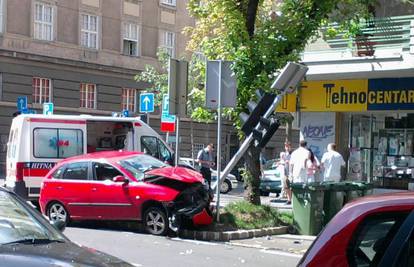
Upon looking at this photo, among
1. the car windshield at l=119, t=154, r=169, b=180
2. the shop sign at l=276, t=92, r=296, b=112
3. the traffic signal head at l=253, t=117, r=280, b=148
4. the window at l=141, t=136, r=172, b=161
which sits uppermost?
the shop sign at l=276, t=92, r=296, b=112

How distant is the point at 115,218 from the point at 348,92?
29.6 feet

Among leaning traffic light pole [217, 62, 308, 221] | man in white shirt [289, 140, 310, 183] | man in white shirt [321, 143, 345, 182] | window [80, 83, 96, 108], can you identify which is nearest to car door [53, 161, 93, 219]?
leaning traffic light pole [217, 62, 308, 221]

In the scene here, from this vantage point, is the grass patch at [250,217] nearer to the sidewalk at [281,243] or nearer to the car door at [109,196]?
the sidewalk at [281,243]

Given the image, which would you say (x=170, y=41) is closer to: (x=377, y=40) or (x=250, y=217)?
(x=377, y=40)

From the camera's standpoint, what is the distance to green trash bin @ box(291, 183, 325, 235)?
1235 cm

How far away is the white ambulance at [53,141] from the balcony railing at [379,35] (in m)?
6.08

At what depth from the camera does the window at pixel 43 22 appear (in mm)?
32625

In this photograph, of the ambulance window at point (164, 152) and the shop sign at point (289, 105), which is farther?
the shop sign at point (289, 105)

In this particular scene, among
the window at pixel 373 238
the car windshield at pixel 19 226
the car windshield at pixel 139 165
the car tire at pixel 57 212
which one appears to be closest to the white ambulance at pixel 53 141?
the car tire at pixel 57 212

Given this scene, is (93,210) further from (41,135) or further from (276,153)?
(276,153)

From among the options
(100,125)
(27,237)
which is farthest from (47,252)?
(100,125)

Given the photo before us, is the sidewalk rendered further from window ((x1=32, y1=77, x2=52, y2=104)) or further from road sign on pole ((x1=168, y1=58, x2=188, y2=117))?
window ((x1=32, y1=77, x2=52, y2=104))

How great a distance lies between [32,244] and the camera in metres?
4.77

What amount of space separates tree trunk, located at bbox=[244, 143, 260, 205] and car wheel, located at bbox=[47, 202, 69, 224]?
405 centimetres
